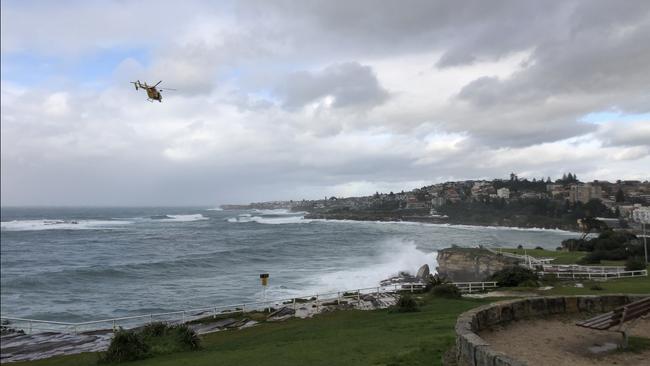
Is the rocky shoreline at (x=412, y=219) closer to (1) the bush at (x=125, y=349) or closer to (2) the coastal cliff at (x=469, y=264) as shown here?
(2) the coastal cliff at (x=469, y=264)

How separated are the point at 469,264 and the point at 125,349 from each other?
33290 mm

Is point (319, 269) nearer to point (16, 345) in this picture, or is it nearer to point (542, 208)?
point (16, 345)

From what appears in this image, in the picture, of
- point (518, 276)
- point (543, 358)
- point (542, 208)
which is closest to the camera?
point (543, 358)

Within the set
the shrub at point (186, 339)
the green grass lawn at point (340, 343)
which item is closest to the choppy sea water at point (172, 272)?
the green grass lawn at point (340, 343)

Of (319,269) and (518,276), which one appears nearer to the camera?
(518,276)

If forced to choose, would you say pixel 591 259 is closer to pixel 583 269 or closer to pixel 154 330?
pixel 583 269

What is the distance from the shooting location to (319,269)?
45625 mm

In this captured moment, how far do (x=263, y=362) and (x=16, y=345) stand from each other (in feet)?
49.5

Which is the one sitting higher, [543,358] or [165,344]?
[543,358]

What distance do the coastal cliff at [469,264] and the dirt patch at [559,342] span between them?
29.8m

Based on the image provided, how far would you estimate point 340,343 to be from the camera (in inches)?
452

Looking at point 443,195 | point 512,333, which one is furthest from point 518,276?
point 443,195

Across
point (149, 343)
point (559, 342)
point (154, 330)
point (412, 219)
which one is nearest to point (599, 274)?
point (559, 342)

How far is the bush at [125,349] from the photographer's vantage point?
497 inches
